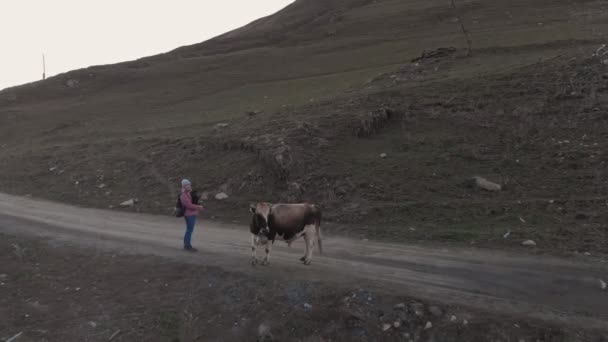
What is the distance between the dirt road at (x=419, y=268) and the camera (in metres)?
11.2

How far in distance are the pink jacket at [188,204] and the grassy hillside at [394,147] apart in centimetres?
579

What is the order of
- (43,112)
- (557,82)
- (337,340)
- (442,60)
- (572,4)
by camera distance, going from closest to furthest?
1. (337,340)
2. (557,82)
3. (442,60)
4. (43,112)
5. (572,4)

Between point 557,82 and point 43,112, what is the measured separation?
50172mm

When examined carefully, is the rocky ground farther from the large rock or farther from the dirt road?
the large rock

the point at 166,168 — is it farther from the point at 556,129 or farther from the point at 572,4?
the point at 572,4

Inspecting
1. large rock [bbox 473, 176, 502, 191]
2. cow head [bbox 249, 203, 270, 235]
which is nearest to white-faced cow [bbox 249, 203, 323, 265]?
cow head [bbox 249, 203, 270, 235]

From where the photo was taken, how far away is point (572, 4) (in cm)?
6800

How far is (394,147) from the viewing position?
2408cm

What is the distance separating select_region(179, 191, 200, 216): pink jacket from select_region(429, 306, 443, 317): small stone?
7.78m

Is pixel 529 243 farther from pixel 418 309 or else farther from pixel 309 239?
pixel 309 239

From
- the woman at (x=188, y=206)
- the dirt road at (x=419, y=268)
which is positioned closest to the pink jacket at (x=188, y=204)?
the woman at (x=188, y=206)

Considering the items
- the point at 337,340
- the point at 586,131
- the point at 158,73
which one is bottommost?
the point at 337,340

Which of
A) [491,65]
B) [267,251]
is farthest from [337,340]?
[491,65]

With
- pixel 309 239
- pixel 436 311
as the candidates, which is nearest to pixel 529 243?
pixel 436 311
